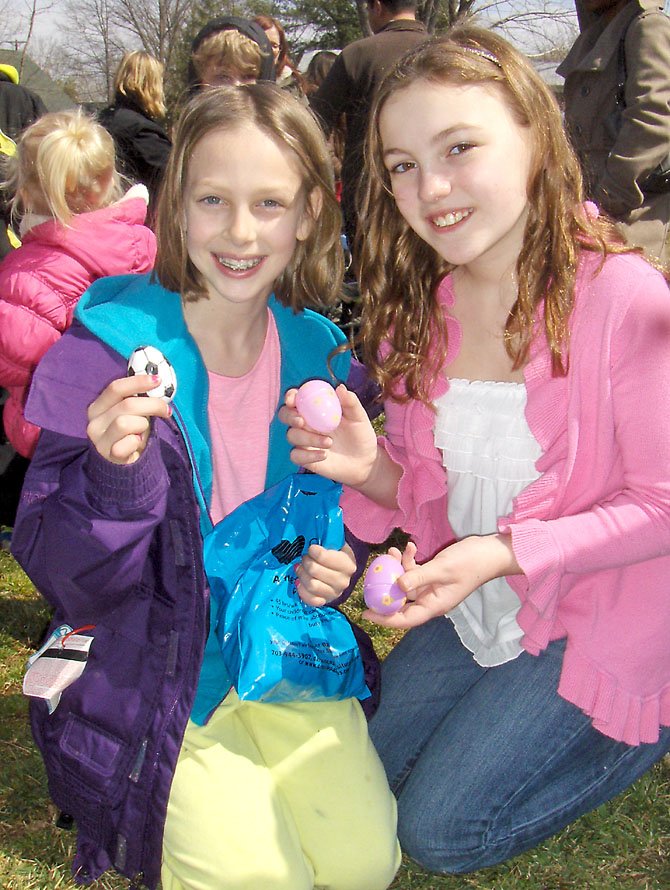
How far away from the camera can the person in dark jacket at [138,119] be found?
441cm

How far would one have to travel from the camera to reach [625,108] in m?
3.42

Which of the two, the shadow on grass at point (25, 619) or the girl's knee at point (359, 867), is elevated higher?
the girl's knee at point (359, 867)

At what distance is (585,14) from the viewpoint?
361 centimetres

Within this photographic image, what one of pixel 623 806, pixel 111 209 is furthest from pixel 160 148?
pixel 623 806

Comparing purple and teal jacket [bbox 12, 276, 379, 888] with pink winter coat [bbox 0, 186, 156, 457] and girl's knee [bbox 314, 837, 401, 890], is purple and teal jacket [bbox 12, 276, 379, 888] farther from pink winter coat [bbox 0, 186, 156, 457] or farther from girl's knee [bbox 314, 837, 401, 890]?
pink winter coat [bbox 0, 186, 156, 457]

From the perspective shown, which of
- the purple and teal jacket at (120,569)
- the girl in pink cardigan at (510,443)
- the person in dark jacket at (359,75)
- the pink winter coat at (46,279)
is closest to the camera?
the purple and teal jacket at (120,569)

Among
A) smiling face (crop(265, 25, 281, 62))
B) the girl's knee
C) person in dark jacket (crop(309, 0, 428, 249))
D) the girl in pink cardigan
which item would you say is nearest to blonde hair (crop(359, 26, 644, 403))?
the girl in pink cardigan

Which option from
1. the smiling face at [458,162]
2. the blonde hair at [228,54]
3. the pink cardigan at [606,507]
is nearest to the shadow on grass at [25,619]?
the pink cardigan at [606,507]

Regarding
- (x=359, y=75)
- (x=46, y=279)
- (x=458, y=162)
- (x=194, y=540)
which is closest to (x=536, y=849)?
(x=194, y=540)

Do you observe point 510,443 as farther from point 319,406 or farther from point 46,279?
point 46,279

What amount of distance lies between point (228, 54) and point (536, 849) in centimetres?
329

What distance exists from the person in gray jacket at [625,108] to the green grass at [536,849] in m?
1.97

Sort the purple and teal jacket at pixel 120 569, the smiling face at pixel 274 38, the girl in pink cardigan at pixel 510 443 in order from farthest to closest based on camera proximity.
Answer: the smiling face at pixel 274 38 < the girl in pink cardigan at pixel 510 443 < the purple and teal jacket at pixel 120 569

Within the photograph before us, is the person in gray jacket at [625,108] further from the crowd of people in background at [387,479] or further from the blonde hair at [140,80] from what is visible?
the blonde hair at [140,80]
